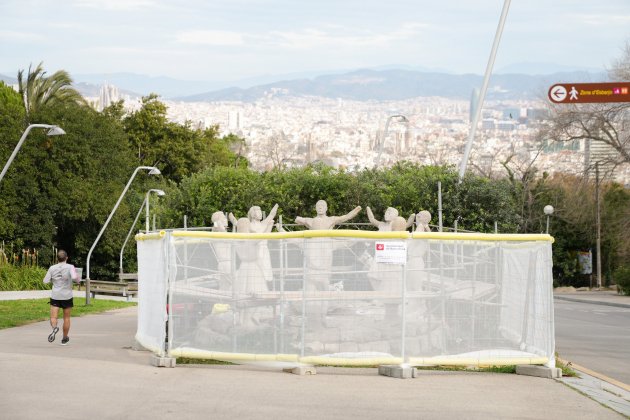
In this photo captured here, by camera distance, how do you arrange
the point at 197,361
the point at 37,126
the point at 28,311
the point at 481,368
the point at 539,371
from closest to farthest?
the point at 539,371
the point at 481,368
the point at 197,361
the point at 28,311
the point at 37,126

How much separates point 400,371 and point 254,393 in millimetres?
2267

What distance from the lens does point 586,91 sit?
69.8 feet

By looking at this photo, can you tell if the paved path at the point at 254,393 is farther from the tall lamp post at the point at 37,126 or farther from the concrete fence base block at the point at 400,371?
the tall lamp post at the point at 37,126

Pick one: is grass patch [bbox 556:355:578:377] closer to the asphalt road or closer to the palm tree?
the asphalt road

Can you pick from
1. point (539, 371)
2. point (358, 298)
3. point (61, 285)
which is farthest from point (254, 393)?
point (61, 285)

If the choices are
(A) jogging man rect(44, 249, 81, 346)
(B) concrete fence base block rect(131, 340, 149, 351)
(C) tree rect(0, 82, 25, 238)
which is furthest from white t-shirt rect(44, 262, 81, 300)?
(C) tree rect(0, 82, 25, 238)

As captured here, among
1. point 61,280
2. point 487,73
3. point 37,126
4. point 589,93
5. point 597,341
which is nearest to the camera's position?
point 61,280

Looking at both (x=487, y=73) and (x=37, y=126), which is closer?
(x=487, y=73)

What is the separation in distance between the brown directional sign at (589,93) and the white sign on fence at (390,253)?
7806 mm

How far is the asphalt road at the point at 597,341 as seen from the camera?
16781mm

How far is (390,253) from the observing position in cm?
1334

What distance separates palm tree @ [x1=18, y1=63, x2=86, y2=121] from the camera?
74625 mm

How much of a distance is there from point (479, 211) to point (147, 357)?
58.6 ft

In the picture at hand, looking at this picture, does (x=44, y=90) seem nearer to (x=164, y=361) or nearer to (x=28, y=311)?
(x=28, y=311)
